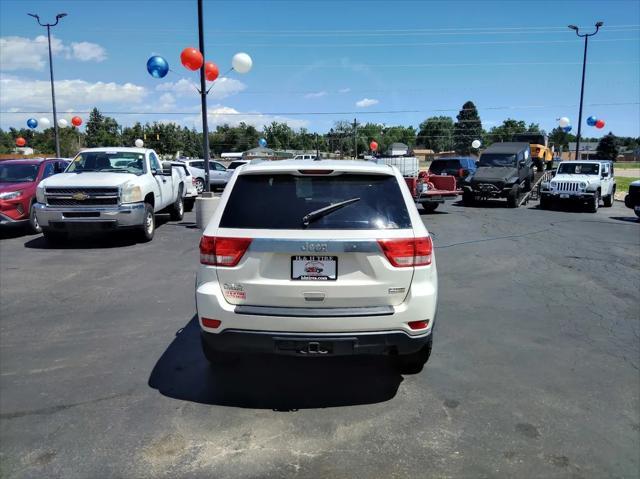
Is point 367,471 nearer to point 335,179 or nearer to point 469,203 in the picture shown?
point 335,179

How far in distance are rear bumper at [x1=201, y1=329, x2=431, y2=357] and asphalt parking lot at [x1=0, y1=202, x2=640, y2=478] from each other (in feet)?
1.69

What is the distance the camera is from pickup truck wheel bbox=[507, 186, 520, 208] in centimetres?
1953

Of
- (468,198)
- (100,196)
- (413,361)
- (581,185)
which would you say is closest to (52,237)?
(100,196)

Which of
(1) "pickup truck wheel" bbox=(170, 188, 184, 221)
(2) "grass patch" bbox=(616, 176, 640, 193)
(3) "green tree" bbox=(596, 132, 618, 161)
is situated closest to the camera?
(1) "pickup truck wheel" bbox=(170, 188, 184, 221)

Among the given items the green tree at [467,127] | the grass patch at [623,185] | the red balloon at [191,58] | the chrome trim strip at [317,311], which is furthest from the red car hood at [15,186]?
the green tree at [467,127]

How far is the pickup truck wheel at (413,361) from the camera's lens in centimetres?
414

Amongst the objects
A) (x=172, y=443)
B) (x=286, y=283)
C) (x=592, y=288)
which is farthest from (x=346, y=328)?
(x=592, y=288)

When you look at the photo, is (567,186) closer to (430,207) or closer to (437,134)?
(430,207)

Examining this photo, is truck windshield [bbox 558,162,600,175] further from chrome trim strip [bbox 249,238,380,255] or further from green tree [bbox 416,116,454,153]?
green tree [bbox 416,116,454,153]

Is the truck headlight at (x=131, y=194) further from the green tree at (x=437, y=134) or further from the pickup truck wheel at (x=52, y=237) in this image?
the green tree at (x=437, y=134)

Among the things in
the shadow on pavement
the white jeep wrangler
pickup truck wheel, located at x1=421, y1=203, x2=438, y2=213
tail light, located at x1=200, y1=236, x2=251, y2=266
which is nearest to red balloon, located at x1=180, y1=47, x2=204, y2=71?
pickup truck wheel, located at x1=421, y1=203, x2=438, y2=213

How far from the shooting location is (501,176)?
19.8 m

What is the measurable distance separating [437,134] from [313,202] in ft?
410

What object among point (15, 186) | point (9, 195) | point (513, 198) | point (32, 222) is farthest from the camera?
point (513, 198)
